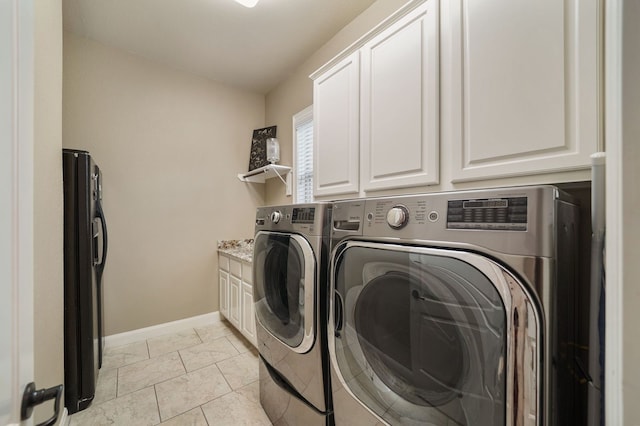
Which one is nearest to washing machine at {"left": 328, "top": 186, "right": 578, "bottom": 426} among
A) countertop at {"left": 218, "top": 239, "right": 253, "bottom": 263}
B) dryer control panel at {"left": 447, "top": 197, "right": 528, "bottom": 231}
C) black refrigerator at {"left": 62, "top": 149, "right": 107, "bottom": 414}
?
dryer control panel at {"left": 447, "top": 197, "right": 528, "bottom": 231}

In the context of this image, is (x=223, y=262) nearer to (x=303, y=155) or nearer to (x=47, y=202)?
(x=303, y=155)

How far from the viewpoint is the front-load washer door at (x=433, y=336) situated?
56 cm

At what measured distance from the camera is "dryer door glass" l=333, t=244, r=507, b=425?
613 millimetres

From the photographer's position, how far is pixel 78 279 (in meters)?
1.56

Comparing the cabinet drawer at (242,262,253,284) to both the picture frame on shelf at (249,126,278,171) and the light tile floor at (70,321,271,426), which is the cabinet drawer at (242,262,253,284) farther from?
the picture frame on shelf at (249,126,278,171)

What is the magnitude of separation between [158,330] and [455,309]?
9.50 feet

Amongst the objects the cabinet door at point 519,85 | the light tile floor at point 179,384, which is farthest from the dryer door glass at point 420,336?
the light tile floor at point 179,384

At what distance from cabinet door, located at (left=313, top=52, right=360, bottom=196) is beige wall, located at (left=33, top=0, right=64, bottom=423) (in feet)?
4.24

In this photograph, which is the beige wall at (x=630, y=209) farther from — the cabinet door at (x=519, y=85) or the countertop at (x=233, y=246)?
the countertop at (x=233, y=246)

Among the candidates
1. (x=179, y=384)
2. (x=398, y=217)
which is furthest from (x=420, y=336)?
(x=179, y=384)

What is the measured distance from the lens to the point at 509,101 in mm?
798

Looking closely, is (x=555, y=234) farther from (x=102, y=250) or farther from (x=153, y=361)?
(x=153, y=361)

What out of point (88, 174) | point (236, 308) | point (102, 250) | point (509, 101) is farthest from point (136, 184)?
point (509, 101)

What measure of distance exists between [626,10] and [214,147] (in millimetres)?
3066
